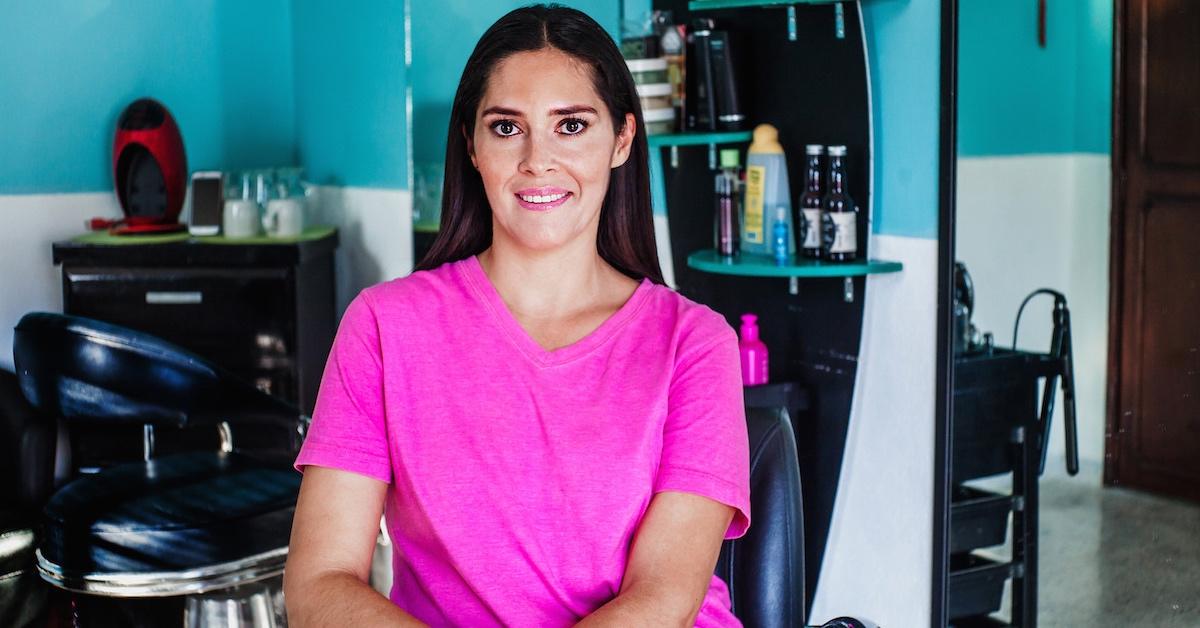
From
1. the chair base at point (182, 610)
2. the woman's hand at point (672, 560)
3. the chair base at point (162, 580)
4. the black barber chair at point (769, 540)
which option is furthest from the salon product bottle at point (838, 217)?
the chair base at point (182, 610)

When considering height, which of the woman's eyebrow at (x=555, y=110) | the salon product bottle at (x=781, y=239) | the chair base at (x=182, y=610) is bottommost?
the chair base at (x=182, y=610)

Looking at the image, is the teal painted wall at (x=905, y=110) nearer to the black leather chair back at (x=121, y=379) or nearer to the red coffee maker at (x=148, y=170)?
the black leather chair back at (x=121, y=379)

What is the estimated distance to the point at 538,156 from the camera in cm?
159

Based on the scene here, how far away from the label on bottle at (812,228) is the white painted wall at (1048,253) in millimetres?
325

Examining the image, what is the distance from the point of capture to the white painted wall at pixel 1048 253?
2123 mm

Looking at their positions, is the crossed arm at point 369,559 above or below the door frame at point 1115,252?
below

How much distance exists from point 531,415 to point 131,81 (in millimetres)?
2744

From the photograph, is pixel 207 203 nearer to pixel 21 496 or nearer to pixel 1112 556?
pixel 21 496

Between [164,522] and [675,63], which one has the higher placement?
[675,63]

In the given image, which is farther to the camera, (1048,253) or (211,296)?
(211,296)

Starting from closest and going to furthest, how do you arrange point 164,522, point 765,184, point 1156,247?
point 1156,247 < point 164,522 < point 765,184

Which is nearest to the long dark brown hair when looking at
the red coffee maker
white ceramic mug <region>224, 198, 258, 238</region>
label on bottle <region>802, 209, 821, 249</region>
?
label on bottle <region>802, 209, 821, 249</region>

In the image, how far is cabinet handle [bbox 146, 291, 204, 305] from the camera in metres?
3.48

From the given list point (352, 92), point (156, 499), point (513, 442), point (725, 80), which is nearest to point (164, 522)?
point (156, 499)
